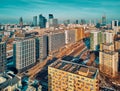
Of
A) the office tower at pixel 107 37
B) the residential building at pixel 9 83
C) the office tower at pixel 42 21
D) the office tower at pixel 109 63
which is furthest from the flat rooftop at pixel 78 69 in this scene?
the office tower at pixel 42 21

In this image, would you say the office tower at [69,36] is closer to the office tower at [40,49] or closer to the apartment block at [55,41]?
the apartment block at [55,41]

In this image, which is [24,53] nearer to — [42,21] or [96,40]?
[96,40]

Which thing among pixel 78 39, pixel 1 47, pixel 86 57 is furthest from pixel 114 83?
pixel 78 39

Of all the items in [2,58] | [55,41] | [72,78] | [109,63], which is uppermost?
[55,41]

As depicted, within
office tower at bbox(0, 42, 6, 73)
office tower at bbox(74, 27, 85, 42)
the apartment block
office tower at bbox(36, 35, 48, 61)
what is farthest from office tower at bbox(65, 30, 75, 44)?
office tower at bbox(0, 42, 6, 73)

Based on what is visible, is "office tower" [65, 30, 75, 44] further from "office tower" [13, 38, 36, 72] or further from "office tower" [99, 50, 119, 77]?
"office tower" [99, 50, 119, 77]

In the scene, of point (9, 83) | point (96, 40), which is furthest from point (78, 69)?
point (96, 40)
